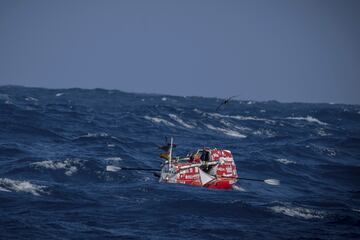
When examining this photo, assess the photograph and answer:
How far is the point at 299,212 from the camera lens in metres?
40.1

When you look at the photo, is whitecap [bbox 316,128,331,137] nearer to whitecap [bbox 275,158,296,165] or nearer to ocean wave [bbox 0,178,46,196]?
whitecap [bbox 275,158,296,165]

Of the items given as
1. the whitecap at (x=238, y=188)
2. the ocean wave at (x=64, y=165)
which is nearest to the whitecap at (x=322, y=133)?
the whitecap at (x=238, y=188)

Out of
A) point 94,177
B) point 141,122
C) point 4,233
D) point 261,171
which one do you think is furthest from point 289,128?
point 4,233

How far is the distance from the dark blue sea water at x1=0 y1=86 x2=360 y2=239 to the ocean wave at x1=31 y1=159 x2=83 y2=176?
83mm

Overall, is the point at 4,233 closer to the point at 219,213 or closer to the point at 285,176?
the point at 219,213

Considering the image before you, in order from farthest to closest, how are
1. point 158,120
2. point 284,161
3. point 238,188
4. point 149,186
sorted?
point 158,120 < point 284,161 < point 238,188 < point 149,186

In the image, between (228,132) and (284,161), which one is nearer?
(284,161)

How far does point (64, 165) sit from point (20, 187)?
9.30 meters

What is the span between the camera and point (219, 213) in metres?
38.7

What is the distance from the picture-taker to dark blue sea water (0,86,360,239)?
111ft

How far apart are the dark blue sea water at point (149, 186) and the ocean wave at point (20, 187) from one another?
67 mm

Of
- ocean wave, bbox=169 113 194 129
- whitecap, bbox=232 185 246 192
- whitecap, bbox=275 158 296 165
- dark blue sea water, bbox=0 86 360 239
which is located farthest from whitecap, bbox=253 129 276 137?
whitecap, bbox=232 185 246 192

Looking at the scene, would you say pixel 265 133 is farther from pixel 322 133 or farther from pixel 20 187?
pixel 20 187

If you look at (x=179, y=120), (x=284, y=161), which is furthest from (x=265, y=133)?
→ (x=284, y=161)
